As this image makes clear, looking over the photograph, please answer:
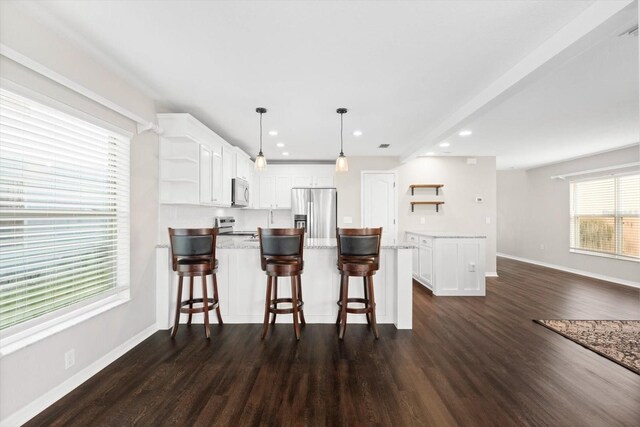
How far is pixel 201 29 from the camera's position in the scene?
1.93 meters

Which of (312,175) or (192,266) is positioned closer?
(192,266)

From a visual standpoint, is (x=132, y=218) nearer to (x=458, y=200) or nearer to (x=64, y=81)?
(x=64, y=81)

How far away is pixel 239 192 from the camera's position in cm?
486

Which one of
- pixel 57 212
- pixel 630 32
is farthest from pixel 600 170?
pixel 57 212

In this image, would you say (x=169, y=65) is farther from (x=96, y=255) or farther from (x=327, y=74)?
(x=96, y=255)

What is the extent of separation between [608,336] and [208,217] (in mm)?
4996

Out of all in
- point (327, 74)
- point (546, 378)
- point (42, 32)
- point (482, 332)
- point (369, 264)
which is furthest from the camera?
point (482, 332)

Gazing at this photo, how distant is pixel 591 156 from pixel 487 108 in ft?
16.2

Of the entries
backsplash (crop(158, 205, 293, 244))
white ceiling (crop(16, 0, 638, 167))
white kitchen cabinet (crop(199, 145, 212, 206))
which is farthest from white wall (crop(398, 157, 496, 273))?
white kitchen cabinet (crop(199, 145, 212, 206))

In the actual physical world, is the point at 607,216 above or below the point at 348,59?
below

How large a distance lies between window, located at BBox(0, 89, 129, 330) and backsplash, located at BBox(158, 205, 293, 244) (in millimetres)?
584

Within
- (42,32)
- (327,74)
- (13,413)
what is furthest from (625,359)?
(42,32)

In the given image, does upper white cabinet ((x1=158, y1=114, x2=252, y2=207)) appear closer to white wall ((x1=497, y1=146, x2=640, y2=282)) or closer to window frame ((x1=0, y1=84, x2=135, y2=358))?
window frame ((x1=0, y1=84, x2=135, y2=358))

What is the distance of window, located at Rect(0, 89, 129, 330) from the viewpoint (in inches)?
66.8
